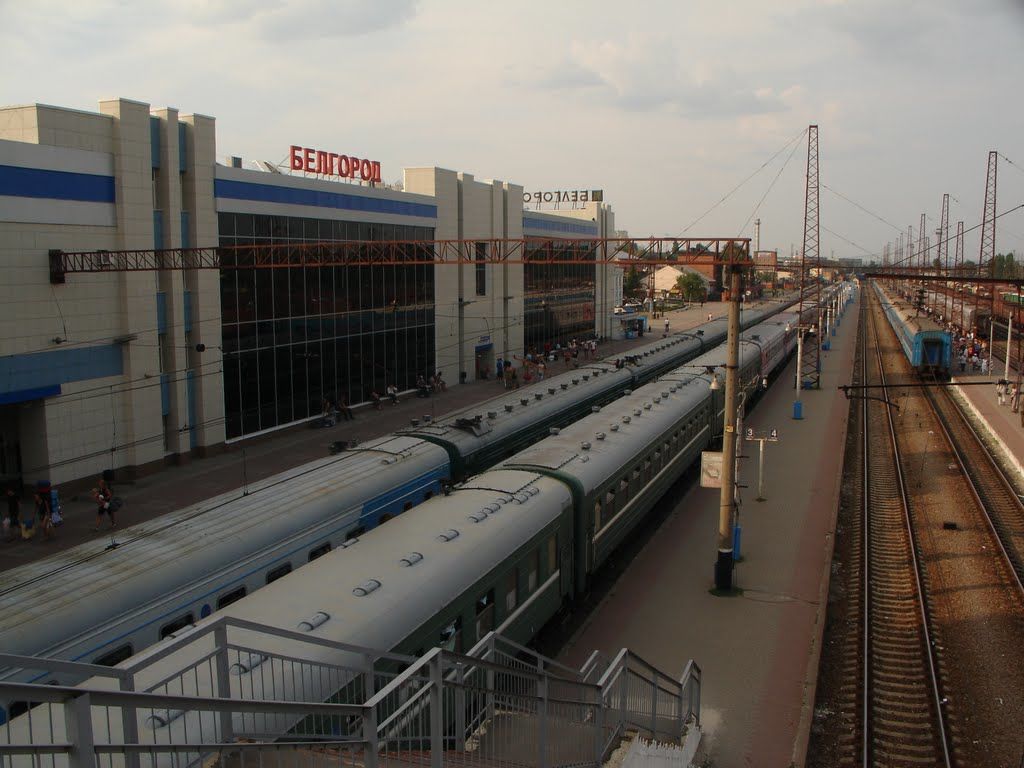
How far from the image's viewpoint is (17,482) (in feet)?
Answer: 79.2

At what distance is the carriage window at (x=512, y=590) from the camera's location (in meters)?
12.6

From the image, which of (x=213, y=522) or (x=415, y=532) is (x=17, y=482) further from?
(x=415, y=532)

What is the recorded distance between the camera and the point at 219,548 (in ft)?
37.4

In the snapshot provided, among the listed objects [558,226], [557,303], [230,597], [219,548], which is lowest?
[230,597]

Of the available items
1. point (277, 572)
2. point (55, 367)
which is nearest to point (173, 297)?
point (55, 367)

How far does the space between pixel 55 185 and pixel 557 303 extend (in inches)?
1528

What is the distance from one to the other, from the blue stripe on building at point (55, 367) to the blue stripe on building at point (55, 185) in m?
4.38

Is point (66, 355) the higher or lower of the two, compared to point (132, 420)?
higher

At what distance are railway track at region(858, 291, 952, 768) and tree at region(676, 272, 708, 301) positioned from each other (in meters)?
102

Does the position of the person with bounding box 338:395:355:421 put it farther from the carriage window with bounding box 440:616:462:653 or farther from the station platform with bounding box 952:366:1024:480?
the carriage window with bounding box 440:616:462:653

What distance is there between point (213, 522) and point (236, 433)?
18778mm

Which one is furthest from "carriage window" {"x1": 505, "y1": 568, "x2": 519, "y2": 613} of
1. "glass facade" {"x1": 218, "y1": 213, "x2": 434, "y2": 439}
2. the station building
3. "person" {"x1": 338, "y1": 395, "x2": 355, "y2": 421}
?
"person" {"x1": 338, "y1": 395, "x2": 355, "y2": 421}

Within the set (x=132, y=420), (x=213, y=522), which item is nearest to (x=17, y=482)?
(x=132, y=420)

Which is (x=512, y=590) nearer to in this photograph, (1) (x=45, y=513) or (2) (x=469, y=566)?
(2) (x=469, y=566)
